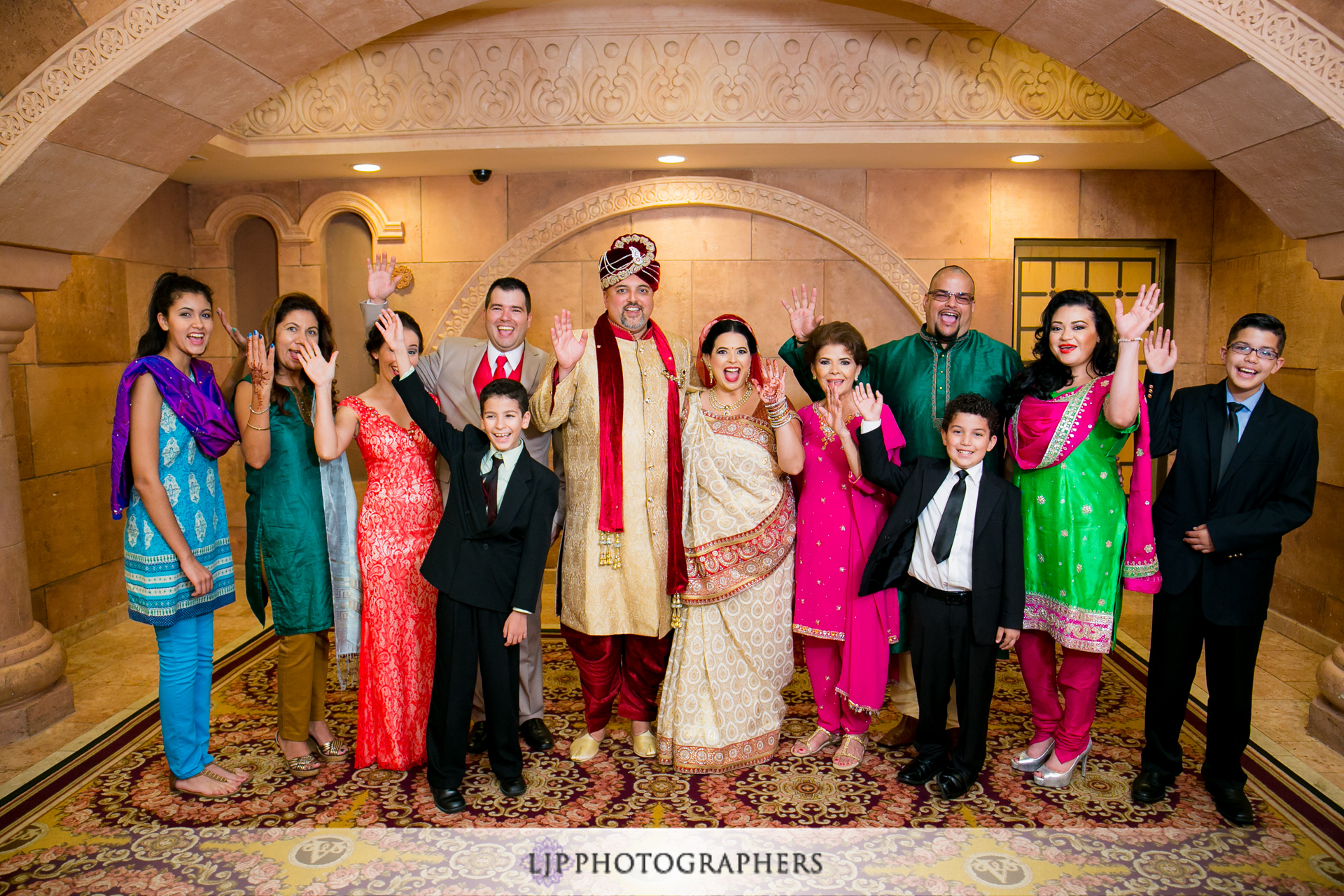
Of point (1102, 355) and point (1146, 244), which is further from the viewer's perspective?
point (1146, 244)

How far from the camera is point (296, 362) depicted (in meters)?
2.88

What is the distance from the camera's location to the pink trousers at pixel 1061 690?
9.21 feet

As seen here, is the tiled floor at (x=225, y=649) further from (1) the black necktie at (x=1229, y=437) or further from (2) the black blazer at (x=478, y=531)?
(2) the black blazer at (x=478, y=531)

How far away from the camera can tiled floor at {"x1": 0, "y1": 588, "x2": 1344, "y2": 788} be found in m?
3.20

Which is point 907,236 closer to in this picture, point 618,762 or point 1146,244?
point 1146,244

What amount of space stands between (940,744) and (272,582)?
2.32 m

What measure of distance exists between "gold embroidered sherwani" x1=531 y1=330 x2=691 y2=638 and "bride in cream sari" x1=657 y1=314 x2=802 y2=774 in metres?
0.10

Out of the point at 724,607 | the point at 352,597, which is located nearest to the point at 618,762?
the point at 724,607

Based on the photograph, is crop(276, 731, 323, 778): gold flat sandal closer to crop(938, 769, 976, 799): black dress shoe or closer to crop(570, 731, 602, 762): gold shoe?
crop(570, 731, 602, 762): gold shoe

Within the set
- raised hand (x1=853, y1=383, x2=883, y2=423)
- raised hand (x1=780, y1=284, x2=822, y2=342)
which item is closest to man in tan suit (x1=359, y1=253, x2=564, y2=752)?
raised hand (x1=780, y1=284, x2=822, y2=342)

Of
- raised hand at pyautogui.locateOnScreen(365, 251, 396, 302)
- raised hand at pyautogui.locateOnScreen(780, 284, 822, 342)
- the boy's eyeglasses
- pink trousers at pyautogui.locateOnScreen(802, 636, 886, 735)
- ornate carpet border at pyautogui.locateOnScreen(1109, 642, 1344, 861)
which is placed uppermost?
raised hand at pyautogui.locateOnScreen(365, 251, 396, 302)

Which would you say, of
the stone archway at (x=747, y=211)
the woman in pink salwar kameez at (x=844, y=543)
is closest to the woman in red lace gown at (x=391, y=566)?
the woman in pink salwar kameez at (x=844, y=543)

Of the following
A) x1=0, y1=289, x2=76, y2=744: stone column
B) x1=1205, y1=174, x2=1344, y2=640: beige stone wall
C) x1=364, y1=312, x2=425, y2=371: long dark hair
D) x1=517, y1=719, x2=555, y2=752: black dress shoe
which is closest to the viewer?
x1=364, y1=312, x2=425, y2=371: long dark hair

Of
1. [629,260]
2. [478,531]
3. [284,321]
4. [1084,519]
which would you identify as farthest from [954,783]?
[284,321]
